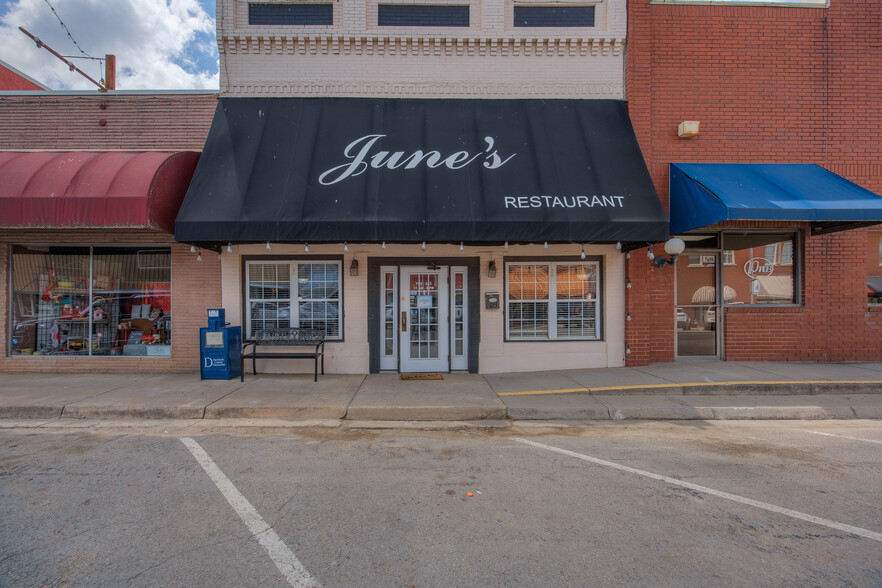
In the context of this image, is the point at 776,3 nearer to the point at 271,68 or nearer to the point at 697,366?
the point at 697,366

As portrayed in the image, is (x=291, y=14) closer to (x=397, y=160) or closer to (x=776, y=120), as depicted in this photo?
(x=397, y=160)

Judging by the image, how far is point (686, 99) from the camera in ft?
29.1

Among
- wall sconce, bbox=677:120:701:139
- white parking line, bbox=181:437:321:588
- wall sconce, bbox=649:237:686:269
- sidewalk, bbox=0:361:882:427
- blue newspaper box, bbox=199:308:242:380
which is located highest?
wall sconce, bbox=677:120:701:139

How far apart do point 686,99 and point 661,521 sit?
883 cm

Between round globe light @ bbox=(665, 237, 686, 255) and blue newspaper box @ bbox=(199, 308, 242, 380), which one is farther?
round globe light @ bbox=(665, 237, 686, 255)

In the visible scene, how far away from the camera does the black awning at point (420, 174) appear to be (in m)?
7.07

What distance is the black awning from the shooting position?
278 inches

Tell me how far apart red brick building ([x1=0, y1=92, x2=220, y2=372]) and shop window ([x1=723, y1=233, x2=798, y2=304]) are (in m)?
11.1

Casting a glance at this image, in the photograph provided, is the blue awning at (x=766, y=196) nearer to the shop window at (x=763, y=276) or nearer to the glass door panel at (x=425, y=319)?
the shop window at (x=763, y=276)

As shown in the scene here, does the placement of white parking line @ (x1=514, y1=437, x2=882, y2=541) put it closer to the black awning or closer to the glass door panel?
the black awning

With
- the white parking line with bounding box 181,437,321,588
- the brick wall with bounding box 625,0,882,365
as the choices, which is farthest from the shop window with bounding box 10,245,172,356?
the brick wall with bounding box 625,0,882,365

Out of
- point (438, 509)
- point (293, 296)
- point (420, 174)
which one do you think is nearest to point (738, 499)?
point (438, 509)

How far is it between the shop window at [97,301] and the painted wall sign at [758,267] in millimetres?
12586

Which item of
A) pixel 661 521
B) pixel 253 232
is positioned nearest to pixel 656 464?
pixel 661 521
